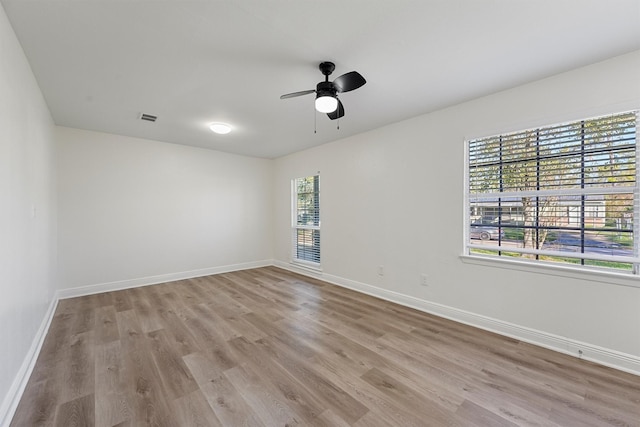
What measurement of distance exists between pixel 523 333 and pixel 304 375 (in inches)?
87.1

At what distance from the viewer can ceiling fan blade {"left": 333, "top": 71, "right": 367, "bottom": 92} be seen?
203cm

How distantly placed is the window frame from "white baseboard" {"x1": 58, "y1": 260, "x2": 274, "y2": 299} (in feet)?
3.45

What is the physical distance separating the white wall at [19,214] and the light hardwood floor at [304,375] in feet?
1.05

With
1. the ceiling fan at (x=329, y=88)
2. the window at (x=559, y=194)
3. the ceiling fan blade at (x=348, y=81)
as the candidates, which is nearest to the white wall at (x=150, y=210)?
the ceiling fan at (x=329, y=88)

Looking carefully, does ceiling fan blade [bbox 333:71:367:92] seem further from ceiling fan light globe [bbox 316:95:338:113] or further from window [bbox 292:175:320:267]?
window [bbox 292:175:320:267]

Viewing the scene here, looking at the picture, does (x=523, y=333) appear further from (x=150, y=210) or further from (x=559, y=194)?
(x=150, y=210)

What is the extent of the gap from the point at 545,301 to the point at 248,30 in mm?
3484

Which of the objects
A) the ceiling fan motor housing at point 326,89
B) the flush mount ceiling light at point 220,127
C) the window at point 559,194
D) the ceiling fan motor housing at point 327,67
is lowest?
the window at point 559,194

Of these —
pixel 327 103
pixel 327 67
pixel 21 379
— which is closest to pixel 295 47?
pixel 327 67

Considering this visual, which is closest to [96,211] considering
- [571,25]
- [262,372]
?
[262,372]

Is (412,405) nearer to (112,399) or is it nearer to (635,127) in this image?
(112,399)

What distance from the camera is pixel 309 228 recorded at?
5.35 metres

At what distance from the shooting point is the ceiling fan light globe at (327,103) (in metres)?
2.23

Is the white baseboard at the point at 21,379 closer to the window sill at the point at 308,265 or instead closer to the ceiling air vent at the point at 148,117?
the ceiling air vent at the point at 148,117
